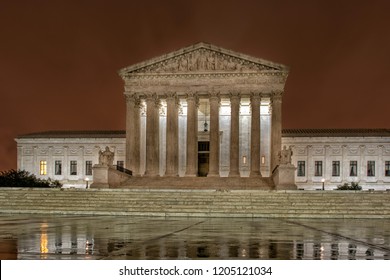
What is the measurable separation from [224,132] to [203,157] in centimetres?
376

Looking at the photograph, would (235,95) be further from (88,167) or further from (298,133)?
(88,167)

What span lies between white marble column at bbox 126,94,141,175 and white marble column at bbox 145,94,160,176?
114 cm

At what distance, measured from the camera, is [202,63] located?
53.9m

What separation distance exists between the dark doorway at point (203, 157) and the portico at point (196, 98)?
3.58m

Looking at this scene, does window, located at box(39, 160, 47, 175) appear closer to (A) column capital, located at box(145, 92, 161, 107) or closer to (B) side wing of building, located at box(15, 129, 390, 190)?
(A) column capital, located at box(145, 92, 161, 107)

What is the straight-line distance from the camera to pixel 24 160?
7119 centimetres

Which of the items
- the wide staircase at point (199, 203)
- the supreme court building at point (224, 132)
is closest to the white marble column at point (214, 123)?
the supreme court building at point (224, 132)

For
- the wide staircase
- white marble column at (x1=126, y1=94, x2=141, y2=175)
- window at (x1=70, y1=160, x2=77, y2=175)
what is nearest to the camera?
the wide staircase

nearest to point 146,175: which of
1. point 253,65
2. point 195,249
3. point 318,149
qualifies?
point 253,65

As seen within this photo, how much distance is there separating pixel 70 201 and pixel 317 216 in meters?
16.2

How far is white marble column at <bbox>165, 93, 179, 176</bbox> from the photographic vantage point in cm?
5375

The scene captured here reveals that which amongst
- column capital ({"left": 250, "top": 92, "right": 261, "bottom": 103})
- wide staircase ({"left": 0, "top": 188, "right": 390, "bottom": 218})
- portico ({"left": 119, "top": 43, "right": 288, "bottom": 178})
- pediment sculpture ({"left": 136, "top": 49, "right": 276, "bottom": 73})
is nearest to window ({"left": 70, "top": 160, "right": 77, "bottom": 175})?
portico ({"left": 119, "top": 43, "right": 288, "bottom": 178})

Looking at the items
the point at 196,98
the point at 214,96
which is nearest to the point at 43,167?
the point at 196,98
